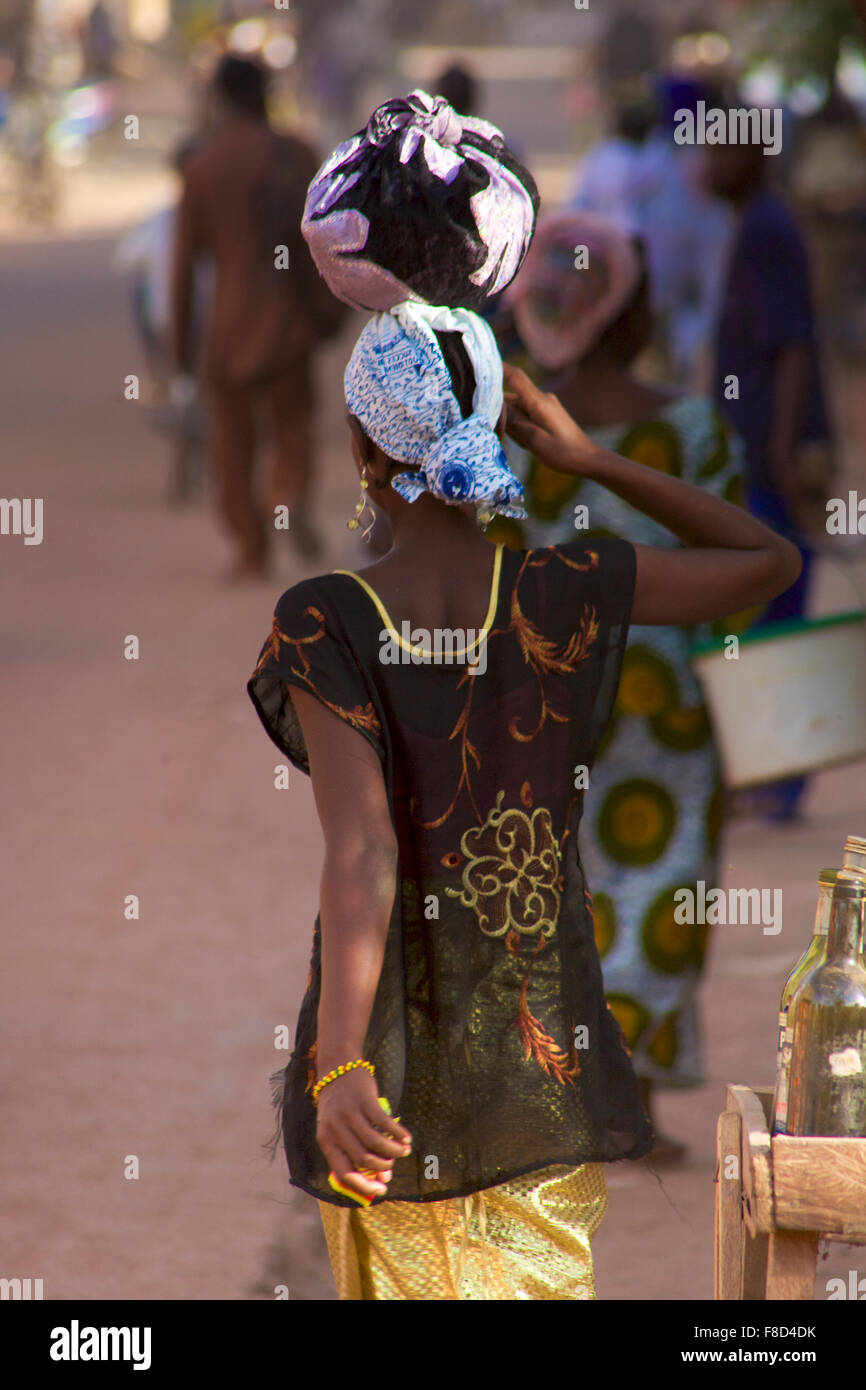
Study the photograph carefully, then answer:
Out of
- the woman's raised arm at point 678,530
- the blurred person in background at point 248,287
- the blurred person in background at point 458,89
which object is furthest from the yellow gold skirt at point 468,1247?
the blurred person in background at point 248,287

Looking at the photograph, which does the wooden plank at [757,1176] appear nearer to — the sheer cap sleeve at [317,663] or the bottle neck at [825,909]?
the bottle neck at [825,909]

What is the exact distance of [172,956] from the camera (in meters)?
5.07

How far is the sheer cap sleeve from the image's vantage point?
6.54 ft

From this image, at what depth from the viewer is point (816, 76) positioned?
627 inches

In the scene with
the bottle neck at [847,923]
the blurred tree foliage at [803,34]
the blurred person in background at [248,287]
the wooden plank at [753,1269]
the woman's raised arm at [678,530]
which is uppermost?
the blurred tree foliage at [803,34]

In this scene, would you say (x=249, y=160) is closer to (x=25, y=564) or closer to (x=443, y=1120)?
(x=25, y=564)

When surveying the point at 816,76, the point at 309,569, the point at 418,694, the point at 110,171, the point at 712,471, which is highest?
the point at 110,171

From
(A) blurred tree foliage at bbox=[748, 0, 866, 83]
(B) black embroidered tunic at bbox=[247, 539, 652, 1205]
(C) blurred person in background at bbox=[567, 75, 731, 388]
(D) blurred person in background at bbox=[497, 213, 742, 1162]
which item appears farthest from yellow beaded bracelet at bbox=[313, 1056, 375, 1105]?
(A) blurred tree foliage at bbox=[748, 0, 866, 83]

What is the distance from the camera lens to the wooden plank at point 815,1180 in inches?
73.7

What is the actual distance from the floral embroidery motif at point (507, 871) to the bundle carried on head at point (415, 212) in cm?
55

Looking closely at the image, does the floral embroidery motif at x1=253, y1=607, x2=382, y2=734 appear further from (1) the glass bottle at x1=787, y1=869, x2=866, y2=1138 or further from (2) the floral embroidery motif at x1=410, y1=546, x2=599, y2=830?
(1) the glass bottle at x1=787, y1=869, x2=866, y2=1138

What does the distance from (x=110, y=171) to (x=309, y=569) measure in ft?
98.9

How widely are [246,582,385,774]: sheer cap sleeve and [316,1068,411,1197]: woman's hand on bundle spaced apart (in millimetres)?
360

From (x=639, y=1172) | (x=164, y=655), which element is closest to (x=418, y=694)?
(x=639, y=1172)
